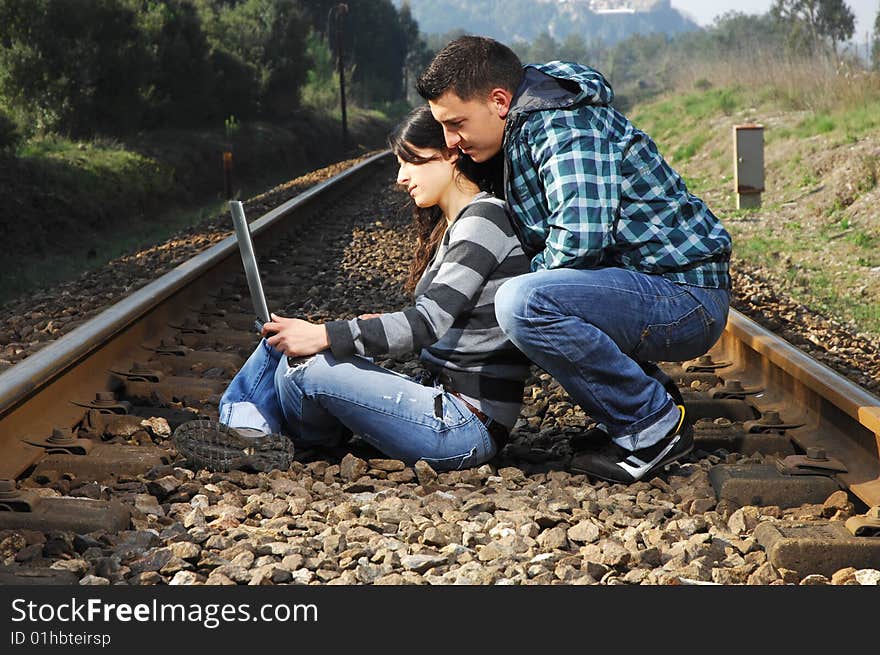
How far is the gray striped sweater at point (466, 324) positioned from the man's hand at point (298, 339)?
36 mm

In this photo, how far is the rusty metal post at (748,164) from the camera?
10453 millimetres

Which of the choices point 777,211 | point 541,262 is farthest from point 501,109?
point 777,211

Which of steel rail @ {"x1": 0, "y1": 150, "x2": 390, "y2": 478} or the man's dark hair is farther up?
the man's dark hair

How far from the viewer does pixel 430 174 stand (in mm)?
3242

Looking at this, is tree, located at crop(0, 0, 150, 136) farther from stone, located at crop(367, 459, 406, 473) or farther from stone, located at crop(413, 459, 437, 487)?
stone, located at crop(413, 459, 437, 487)

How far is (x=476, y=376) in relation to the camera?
10.6 ft

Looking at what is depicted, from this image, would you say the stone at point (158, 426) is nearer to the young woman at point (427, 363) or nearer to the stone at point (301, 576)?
the young woman at point (427, 363)

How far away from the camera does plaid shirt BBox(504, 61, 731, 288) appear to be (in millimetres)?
2893

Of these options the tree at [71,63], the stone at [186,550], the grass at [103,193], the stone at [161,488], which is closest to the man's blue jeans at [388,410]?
the stone at [161,488]

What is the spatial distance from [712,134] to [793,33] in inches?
1928

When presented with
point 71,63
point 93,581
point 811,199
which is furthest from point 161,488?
point 71,63

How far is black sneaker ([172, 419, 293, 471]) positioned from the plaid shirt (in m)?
0.96

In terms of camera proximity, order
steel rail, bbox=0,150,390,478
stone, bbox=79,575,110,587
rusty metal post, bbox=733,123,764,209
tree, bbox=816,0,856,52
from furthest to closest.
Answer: tree, bbox=816,0,856,52 → rusty metal post, bbox=733,123,764,209 → steel rail, bbox=0,150,390,478 → stone, bbox=79,575,110,587

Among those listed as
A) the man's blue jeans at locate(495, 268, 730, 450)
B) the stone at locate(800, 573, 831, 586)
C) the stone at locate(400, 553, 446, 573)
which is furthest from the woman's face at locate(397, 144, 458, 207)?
the stone at locate(800, 573, 831, 586)
